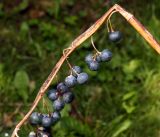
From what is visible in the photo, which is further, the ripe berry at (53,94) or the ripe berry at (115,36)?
the ripe berry at (53,94)

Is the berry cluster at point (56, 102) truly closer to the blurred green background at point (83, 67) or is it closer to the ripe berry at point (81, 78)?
the ripe berry at point (81, 78)

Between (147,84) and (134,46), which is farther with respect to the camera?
(134,46)

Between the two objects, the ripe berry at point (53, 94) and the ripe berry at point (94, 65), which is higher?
the ripe berry at point (53, 94)

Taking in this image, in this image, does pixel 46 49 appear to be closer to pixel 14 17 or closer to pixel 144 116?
pixel 14 17

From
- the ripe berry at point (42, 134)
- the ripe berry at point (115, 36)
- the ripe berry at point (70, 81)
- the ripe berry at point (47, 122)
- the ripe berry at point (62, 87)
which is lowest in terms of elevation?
the ripe berry at point (42, 134)

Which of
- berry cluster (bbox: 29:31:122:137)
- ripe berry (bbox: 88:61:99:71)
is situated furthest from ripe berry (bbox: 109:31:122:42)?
ripe berry (bbox: 88:61:99:71)

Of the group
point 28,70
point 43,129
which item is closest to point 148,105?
point 28,70

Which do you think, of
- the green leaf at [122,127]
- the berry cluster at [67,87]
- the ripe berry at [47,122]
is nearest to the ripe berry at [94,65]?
the berry cluster at [67,87]
